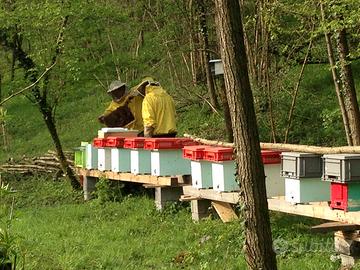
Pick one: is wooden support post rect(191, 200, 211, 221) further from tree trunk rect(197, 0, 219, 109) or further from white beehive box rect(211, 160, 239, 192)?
tree trunk rect(197, 0, 219, 109)

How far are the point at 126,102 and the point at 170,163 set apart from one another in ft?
8.61

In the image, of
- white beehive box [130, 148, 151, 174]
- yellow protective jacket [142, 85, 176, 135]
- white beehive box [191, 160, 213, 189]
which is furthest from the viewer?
yellow protective jacket [142, 85, 176, 135]

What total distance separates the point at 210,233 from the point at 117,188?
4.06 meters

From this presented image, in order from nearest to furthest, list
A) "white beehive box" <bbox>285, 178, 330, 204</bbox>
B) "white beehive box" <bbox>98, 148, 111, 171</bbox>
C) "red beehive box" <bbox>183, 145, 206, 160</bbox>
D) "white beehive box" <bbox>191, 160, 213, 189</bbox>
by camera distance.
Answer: "white beehive box" <bbox>285, 178, 330, 204</bbox> → "red beehive box" <bbox>183, 145, 206, 160</bbox> → "white beehive box" <bbox>191, 160, 213, 189</bbox> → "white beehive box" <bbox>98, 148, 111, 171</bbox>

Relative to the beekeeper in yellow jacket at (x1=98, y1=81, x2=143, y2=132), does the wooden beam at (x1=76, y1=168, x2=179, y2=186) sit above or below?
below

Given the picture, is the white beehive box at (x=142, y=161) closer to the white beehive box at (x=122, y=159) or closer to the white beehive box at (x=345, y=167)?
the white beehive box at (x=122, y=159)

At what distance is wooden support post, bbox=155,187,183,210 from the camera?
420 inches

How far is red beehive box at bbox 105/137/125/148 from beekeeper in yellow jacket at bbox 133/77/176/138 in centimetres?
43

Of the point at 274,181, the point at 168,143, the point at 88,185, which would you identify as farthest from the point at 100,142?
the point at 274,181

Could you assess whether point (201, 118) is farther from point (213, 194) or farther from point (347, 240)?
point (347, 240)

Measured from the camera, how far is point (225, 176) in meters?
8.73

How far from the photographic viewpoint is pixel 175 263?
7.85 meters

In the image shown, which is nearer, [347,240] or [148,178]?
[347,240]

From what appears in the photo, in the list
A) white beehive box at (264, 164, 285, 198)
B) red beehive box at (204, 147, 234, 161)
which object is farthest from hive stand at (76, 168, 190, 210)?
white beehive box at (264, 164, 285, 198)
